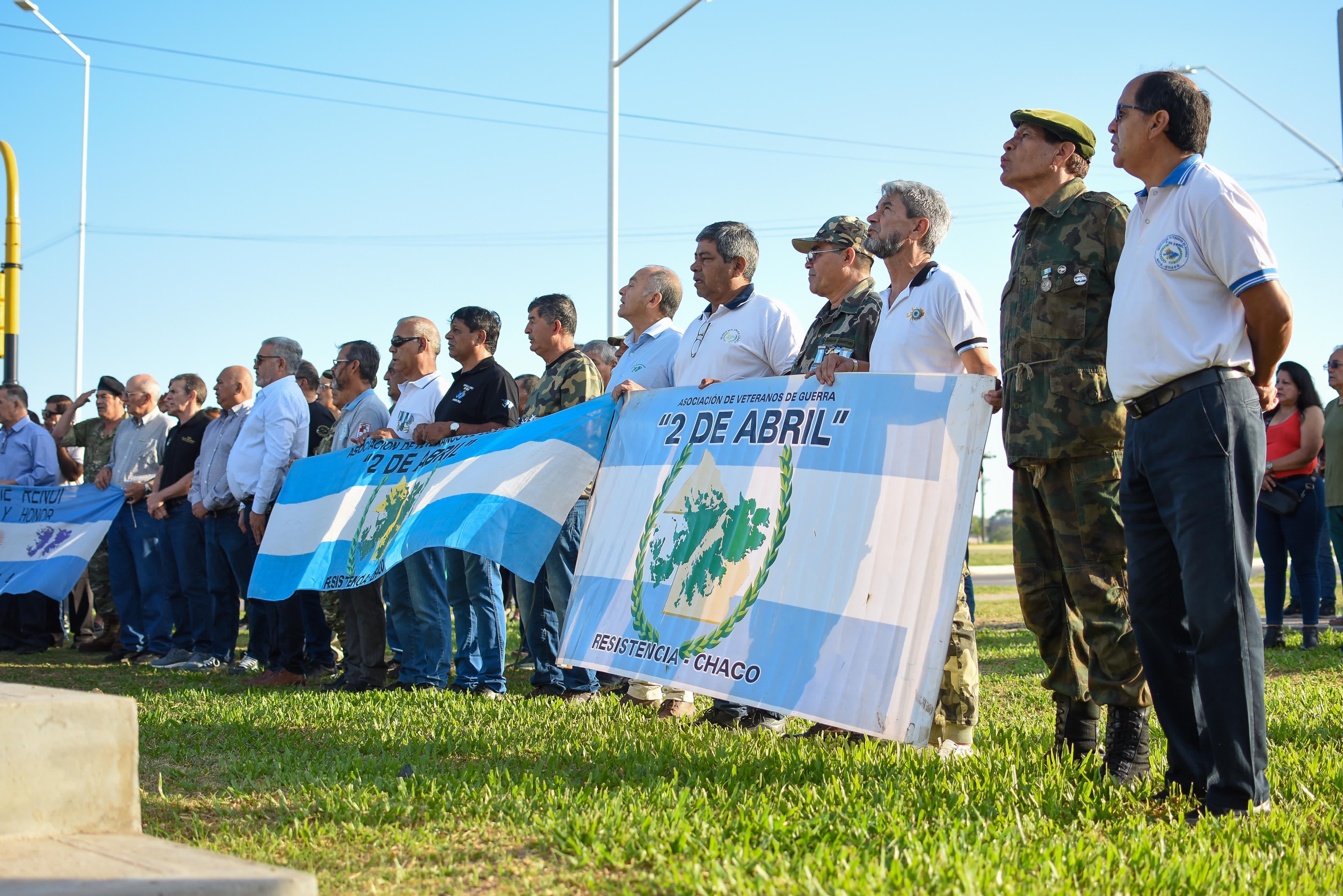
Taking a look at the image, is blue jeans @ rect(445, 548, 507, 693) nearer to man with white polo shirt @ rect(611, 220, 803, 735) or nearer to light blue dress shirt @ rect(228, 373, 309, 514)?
man with white polo shirt @ rect(611, 220, 803, 735)

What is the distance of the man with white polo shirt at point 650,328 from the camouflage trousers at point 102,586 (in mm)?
6948

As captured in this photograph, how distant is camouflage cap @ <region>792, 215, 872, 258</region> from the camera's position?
600 cm

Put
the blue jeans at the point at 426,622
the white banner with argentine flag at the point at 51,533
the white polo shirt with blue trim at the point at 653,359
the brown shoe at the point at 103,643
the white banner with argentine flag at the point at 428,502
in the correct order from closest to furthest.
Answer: the white banner with argentine flag at the point at 428,502 → the white polo shirt with blue trim at the point at 653,359 → the blue jeans at the point at 426,622 → the white banner with argentine flag at the point at 51,533 → the brown shoe at the point at 103,643

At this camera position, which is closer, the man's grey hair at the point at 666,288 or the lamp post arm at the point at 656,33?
the man's grey hair at the point at 666,288

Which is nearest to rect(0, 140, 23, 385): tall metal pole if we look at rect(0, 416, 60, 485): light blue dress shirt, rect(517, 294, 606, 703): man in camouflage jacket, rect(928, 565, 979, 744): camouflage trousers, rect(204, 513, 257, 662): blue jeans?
rect(0, 416, 60, 485): light blue dress shirt

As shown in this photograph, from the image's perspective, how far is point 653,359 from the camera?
7.07 meters

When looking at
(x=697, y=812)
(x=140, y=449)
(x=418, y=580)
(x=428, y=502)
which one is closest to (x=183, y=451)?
(x=140, y=449)

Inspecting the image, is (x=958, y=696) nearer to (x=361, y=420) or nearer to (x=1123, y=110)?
(x=1123, y=110)

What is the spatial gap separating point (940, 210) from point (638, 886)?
356cm

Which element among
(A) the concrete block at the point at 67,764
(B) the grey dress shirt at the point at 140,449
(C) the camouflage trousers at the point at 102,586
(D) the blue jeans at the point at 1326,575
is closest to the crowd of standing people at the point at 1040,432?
(B) the grey dress shirt at the point at 140,449

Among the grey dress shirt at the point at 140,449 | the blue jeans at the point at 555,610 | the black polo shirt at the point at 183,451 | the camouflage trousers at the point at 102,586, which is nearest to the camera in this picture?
the blue jeans at the point at 555,610

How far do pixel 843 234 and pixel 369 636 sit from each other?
13.9ft

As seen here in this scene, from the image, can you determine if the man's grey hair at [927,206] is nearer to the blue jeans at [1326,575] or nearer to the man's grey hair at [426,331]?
the man's grey hair at [426,331]

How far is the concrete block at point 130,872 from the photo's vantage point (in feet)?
8.44
